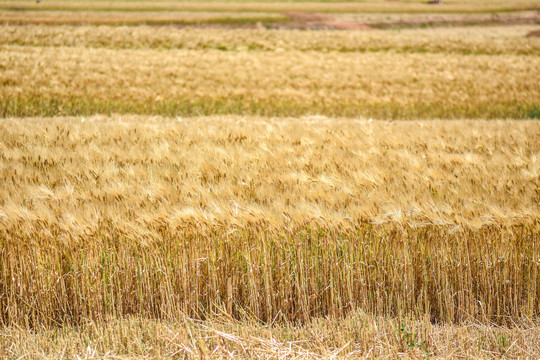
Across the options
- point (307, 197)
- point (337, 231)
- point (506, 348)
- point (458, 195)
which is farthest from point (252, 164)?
point (506, 348)

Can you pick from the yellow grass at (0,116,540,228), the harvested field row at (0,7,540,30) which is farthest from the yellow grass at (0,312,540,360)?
the harvested field row at (0,7,540,30)

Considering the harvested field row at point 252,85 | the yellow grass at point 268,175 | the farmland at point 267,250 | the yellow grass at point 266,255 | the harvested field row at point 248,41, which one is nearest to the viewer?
the farmland at point 267,250

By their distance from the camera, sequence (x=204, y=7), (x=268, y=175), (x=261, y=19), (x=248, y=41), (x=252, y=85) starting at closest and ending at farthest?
(x=268, y=175), (x=252, y=85), (x=248, y=41), (x=261, y=19), (x=204, y=7)

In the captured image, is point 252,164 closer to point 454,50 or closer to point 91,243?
point 91,243

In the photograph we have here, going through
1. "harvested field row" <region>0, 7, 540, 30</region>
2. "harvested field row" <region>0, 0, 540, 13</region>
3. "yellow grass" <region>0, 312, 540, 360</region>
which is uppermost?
"harvested field row" <region>0, 0, 540, 13</region>

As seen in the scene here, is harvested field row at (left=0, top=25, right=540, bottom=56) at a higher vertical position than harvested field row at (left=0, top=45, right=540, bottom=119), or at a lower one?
higher

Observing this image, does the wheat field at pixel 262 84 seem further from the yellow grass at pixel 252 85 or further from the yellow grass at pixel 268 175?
the yellow grass at pixel 268 175

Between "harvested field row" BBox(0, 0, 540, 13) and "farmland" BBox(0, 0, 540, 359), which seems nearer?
"farmland" BBox(0, 0, 540, 359)

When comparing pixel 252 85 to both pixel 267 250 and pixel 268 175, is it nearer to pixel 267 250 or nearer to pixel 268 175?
pixel 268 175

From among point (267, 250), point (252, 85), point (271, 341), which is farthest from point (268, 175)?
point (252, 85)

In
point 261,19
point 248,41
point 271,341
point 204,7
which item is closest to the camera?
point 271,341

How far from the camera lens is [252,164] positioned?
4.41m

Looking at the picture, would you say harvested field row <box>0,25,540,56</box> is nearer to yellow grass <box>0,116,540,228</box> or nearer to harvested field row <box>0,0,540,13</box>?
yellow grass <box>0,116,540,228</box>

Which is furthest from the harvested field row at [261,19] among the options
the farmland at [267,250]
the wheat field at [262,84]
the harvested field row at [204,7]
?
the farmland at [267,250]
